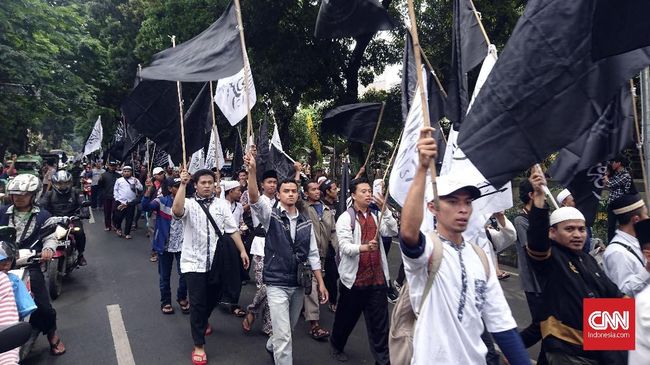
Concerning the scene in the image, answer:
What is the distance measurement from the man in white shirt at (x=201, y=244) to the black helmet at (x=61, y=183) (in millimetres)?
3480

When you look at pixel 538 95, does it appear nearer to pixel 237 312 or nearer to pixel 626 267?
pixel 626 267

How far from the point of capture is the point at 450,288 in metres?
2.28

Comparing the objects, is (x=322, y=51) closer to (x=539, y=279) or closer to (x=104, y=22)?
(x=539, y=279)

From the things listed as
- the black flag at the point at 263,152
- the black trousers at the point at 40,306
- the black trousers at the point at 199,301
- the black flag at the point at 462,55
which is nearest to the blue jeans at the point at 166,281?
the black trousers at the point at 199,301

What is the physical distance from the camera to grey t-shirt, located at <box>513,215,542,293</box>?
10.5 ft

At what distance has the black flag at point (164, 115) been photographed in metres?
5.92

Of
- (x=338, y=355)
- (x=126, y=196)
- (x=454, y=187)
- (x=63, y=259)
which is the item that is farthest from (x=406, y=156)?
(x=126, y=196)

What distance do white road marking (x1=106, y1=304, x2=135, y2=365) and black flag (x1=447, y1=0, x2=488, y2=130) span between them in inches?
150

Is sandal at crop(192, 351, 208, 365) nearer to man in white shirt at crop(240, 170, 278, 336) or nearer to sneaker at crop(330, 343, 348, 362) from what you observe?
man in white shirt at crop(240, 170, 278, 336)

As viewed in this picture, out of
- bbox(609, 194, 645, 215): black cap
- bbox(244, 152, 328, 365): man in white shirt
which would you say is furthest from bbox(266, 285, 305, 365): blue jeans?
bbox(609, 194, 645, 215): black cap

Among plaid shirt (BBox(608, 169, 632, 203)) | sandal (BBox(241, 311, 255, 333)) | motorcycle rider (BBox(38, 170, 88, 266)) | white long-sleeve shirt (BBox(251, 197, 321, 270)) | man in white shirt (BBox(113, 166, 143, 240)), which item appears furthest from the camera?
man in white shirt (BBox(113, 166, 143, 240))

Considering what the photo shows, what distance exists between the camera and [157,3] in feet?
54.5

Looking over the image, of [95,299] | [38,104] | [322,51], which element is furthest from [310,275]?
[38,104]

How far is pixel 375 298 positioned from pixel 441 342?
2.16 metres
